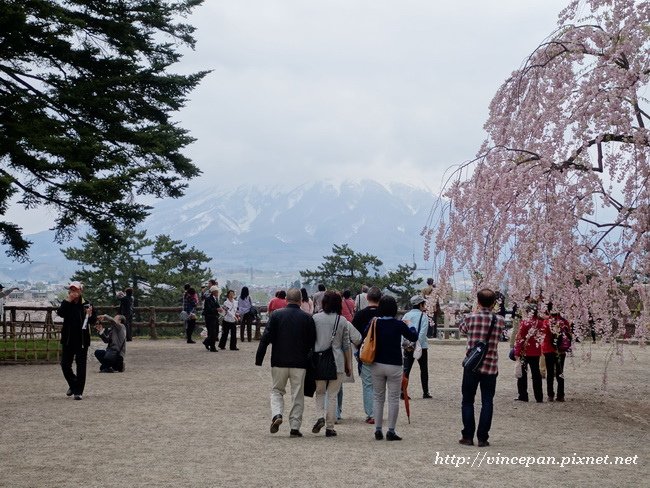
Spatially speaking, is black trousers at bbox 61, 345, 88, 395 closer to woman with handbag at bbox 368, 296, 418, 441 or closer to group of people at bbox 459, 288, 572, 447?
woman with handbag at bbox 368, 296, 418, 441

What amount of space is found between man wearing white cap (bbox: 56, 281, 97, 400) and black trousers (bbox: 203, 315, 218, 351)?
36.7ft

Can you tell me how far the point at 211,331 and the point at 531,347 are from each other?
13221mm

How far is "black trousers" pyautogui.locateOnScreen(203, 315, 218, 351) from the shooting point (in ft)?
84.6

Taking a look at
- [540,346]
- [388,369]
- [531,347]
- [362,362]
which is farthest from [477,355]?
[531,347]

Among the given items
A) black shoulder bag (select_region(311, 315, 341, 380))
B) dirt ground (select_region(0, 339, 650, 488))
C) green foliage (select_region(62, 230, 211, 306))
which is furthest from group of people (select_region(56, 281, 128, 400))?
green foliage (select_region(62, 230, 211, 306))

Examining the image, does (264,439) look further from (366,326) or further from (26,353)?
(26,353)

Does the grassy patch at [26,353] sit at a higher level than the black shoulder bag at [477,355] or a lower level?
lower

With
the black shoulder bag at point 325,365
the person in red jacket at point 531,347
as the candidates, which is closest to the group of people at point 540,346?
the person in red jacket at point 531,347

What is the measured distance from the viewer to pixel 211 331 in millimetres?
25797

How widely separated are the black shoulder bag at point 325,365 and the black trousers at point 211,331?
49.7 ft

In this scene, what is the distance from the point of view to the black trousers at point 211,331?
1015 inches

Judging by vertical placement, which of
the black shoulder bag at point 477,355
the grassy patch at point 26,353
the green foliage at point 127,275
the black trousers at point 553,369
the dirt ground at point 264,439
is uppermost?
the green foliage at point 127,275

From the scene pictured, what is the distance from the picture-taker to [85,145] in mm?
21656

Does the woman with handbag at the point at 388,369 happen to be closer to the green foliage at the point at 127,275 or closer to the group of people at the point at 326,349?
the group of people at the point at 326,349
